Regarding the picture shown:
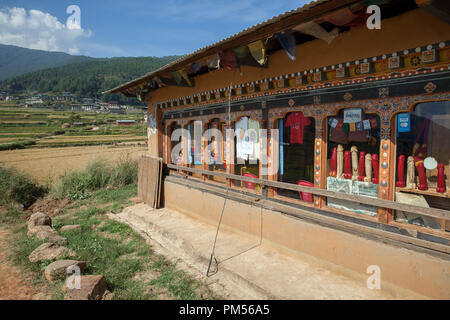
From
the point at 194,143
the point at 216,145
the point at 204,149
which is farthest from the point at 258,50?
the point at 194,143

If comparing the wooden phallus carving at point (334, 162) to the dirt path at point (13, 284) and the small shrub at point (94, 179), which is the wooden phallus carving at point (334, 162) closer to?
the dirt path at point (13, 284)

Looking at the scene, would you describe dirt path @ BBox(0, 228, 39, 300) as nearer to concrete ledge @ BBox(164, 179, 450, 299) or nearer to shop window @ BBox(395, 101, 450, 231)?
concrete ledge @ BBox(164, 179, 450, 299)

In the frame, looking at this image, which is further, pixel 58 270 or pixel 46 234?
pixel 46 234

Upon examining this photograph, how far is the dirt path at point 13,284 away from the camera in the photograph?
470 cm

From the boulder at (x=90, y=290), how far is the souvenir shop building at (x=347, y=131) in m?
3.06

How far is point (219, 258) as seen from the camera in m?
5.37

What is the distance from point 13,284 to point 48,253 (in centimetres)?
88

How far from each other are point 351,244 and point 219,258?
2.37 metres

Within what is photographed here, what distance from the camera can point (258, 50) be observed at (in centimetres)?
477

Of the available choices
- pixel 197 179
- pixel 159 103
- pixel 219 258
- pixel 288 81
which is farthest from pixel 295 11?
pixel 159 103

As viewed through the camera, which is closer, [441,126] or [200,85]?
[441,126]

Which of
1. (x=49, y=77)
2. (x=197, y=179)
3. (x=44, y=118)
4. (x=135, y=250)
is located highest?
(x=49, y=77)

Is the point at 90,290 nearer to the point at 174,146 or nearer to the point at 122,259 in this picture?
the point at 122,259
